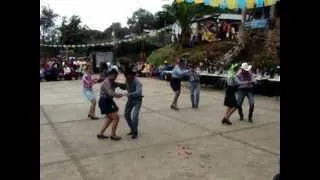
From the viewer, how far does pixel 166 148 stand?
6816 millimetres

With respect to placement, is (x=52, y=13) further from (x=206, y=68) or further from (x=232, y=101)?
(x=232, y=101)

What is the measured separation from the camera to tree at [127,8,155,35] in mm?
61219

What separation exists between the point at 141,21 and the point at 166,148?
191 feet

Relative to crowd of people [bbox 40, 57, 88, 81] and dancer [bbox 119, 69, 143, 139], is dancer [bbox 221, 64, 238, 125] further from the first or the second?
crowd of people [bbox 40, 57, 88, 81]

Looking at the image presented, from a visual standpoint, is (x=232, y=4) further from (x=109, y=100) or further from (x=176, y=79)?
Result: (x=109, y=100)

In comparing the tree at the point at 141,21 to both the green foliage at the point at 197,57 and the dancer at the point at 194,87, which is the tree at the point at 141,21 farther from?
the dancer at the point at 194,87

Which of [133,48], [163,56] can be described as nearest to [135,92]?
[163,56]

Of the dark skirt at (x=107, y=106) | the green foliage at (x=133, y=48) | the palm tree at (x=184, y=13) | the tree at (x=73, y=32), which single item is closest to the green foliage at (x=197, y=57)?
the palm tree at (x=184, y=13)

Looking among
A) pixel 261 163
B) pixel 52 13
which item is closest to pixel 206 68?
pixel 261 163

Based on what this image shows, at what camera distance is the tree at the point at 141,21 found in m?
61.2

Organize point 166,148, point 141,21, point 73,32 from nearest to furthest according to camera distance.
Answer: point 166,148, point 73,32, point 141,21

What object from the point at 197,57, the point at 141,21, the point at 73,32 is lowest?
the point at 197,57

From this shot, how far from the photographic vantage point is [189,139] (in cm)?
749

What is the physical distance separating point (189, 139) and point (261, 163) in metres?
1.98
